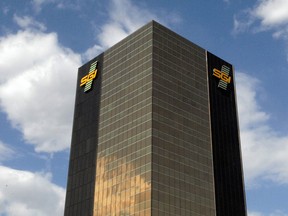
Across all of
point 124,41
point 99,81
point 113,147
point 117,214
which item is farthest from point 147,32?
point 117,214

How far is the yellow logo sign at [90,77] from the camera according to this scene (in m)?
144

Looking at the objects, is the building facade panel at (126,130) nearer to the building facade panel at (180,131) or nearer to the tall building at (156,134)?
the tall building at (156,134)

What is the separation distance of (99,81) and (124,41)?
1310 centimetres

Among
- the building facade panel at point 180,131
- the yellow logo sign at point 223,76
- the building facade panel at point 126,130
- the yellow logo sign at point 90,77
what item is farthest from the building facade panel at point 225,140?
the yellow logo sign at point 90,77

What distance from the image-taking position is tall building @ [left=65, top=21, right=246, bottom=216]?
382 feet

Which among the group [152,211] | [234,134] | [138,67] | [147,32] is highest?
[147,32]

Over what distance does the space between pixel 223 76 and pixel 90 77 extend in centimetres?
3746

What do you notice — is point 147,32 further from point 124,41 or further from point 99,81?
point 99,81

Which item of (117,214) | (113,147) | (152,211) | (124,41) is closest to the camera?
(152,211)

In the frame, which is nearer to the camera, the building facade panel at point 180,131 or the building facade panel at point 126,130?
the building facade panel at point 180,131

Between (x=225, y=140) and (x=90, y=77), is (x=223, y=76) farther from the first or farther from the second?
(x=90, y=77)

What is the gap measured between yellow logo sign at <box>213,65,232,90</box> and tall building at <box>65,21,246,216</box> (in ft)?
1.33

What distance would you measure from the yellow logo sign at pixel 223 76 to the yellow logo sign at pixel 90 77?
110ft

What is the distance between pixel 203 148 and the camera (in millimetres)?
127188
